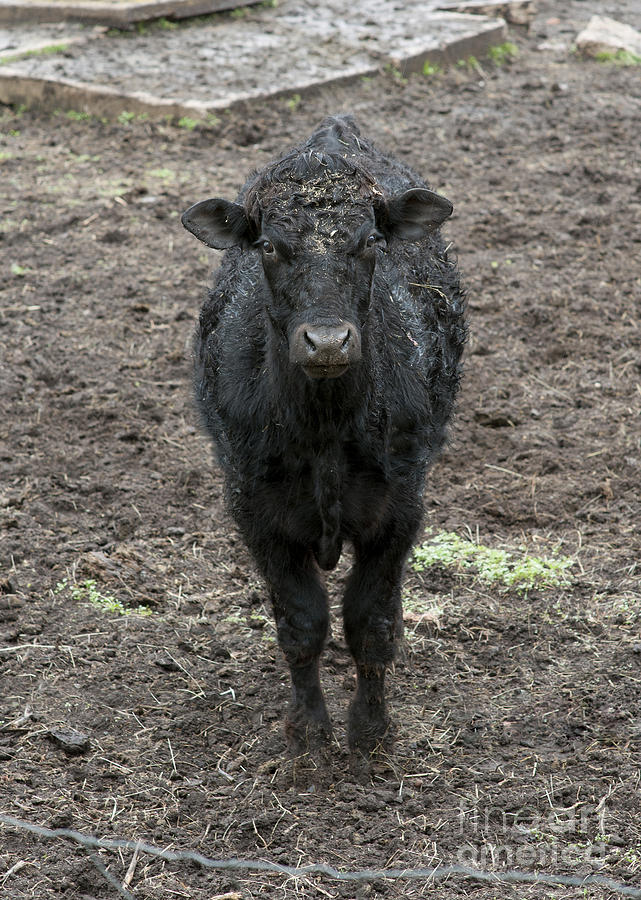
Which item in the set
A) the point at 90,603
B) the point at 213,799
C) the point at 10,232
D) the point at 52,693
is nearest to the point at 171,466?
the point at 90,603

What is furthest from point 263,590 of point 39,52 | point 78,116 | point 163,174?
point 39,52

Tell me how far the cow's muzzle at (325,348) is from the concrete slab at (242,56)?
27.3 ft

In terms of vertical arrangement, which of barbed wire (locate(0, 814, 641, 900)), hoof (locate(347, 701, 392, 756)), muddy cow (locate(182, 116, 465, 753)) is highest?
muddy cow (locate(182, 116, 465, 753))

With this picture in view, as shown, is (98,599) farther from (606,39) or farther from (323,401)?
(606,39)

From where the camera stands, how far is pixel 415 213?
433 cm

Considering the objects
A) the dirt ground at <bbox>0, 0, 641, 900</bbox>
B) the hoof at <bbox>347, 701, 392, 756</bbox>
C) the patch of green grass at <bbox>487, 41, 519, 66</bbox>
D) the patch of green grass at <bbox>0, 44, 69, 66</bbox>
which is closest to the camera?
the dirt ground at <bbox>0, 0, 641, 900</bbox>

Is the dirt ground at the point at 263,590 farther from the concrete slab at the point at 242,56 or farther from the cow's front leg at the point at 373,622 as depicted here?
the concrete slab at the point at 242,56

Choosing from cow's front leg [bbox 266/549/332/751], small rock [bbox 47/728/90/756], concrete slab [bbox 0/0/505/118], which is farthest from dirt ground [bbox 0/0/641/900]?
concrete slab [bbox 0/0/505/118]

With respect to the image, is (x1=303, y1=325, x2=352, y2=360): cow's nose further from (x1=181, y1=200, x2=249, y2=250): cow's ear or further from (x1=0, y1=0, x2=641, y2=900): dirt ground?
(x1=0, y1=0, x2=641, y2=900): dirt ground

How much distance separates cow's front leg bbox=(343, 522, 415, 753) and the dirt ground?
0.60ft

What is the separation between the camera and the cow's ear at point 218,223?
4.20 m

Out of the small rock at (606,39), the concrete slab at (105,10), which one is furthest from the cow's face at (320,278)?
the small rock at (606,39)

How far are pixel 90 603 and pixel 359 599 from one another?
1.63m

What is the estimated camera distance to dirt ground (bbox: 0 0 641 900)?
4074 mm
